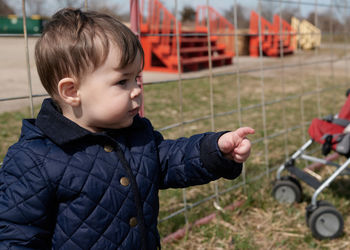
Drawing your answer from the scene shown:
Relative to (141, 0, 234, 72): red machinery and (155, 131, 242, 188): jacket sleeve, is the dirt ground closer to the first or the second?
(141, 0, 234, 72): red machinery

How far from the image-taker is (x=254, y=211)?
2.95m

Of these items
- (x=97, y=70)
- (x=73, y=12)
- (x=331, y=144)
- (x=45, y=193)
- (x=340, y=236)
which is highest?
(x=73, y=12)

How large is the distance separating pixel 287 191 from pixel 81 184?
206 centimetres

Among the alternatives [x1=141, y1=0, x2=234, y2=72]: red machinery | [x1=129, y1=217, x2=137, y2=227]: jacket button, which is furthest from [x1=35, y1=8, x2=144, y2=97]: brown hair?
[x1=141, y1=0, x2=234, y2=72]: red machinery

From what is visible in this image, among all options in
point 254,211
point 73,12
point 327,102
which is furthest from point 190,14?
point 73,12

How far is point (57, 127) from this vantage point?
133 centimetres

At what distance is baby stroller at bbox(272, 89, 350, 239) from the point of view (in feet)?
8.54

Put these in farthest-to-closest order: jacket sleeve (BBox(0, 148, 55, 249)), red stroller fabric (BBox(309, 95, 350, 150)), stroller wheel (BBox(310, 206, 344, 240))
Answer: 1. red stroller fabric (BBox(309, 95, 350, 150))
2. stroller wheel (BBox(310, 206, 344, 240))
3. jacket sleeve (BBox(0, 148, 55, 249))

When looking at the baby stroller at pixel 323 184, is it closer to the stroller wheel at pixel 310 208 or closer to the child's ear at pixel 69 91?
the stroller wheel at pixel 310 208

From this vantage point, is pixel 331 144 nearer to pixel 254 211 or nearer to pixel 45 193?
pixel 254 211

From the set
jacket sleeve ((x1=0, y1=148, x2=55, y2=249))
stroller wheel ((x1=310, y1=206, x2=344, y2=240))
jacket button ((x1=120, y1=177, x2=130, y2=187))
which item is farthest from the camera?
stroller wheel ((x1=310, y1=206, x2=344, y2=240))

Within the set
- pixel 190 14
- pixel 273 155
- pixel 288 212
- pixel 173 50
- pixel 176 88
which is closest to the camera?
pixel 288 212

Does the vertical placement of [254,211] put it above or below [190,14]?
below

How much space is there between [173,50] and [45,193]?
940 centimetres
